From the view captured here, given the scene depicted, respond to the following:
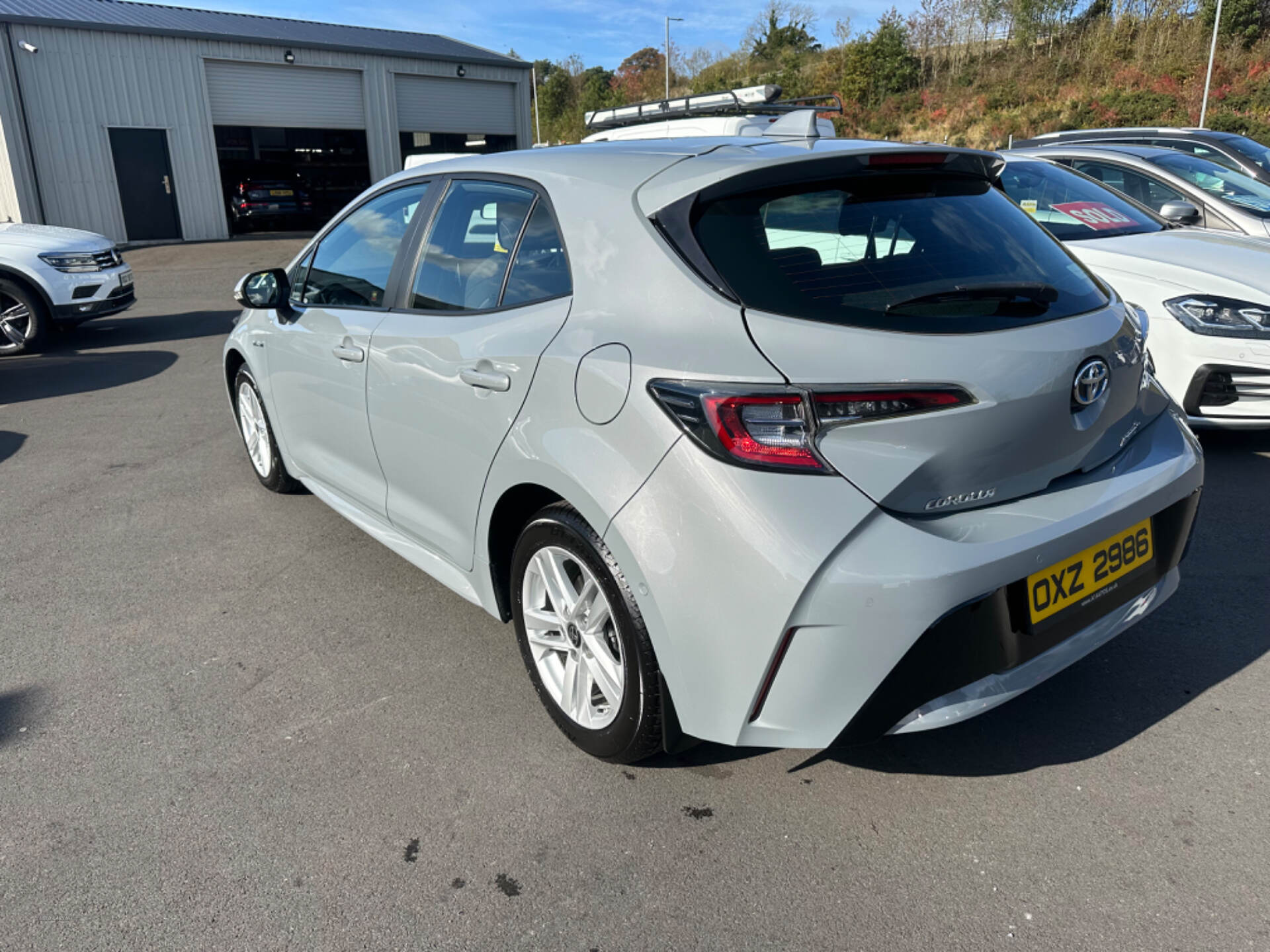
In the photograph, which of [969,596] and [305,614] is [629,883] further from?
[305,614]

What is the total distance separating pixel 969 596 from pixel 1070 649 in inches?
20.4

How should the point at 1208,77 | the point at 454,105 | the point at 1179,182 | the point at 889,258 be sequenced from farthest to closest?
the point at 1208,77 < the point at 454,105 < the point at 1179,182 < the point at 889,258

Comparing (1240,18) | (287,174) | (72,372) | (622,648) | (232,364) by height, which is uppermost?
(1240,18)

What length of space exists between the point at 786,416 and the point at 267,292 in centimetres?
281

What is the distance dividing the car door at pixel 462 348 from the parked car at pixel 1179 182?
5532 mm

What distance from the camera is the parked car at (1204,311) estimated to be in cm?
459

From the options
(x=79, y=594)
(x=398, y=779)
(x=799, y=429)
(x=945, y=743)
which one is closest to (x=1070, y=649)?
(x=945, y=743)

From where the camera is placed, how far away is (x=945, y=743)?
104 inches

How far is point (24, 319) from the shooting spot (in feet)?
29.5

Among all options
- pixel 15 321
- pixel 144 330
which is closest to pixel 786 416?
pixel 15 321

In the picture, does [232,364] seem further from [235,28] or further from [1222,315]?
[235,28]

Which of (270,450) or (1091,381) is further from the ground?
(1091,381)

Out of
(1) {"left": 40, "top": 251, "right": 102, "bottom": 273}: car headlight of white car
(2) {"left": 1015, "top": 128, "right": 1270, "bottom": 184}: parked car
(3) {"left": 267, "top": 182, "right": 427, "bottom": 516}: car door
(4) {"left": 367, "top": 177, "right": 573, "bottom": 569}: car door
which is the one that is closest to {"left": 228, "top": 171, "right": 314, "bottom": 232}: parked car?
(1) {"left": 40, "top": 251, "right": 102, "bottom": 273}: car headlight of white car

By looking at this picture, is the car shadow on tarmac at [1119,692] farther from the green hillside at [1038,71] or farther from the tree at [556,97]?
the tree at [556,97]
